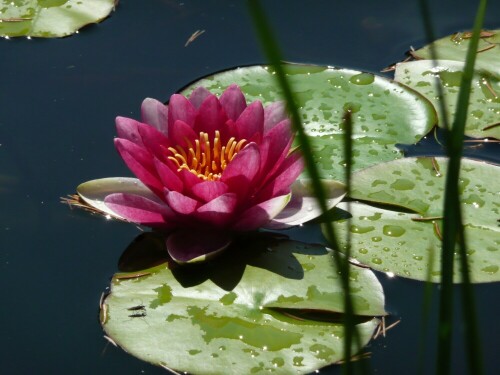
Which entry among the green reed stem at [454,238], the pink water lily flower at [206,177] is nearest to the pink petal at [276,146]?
the pink water lily flower at [206,177]

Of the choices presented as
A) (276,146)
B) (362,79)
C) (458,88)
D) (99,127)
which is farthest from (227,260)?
(458,88)

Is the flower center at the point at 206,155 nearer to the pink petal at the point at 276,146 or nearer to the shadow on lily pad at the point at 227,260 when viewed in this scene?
the pink petal at the point at 276,146

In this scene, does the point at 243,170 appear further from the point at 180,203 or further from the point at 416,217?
the point at 416,217

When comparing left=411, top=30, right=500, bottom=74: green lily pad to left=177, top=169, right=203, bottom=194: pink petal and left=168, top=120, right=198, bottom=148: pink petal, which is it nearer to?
left=168, top=120, right=198, bottom=148: pink petal

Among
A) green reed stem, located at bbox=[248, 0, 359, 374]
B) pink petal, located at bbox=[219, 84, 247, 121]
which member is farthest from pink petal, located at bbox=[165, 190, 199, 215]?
green reed stem, located at bbox=[248, 0, 359, 374]

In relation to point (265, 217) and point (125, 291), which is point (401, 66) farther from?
point (125, 291)

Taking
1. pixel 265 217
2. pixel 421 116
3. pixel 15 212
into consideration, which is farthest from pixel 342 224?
pixel 15 212

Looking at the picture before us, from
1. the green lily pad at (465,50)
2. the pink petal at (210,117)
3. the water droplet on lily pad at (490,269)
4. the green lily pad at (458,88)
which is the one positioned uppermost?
the green lily pad at (465,50)
